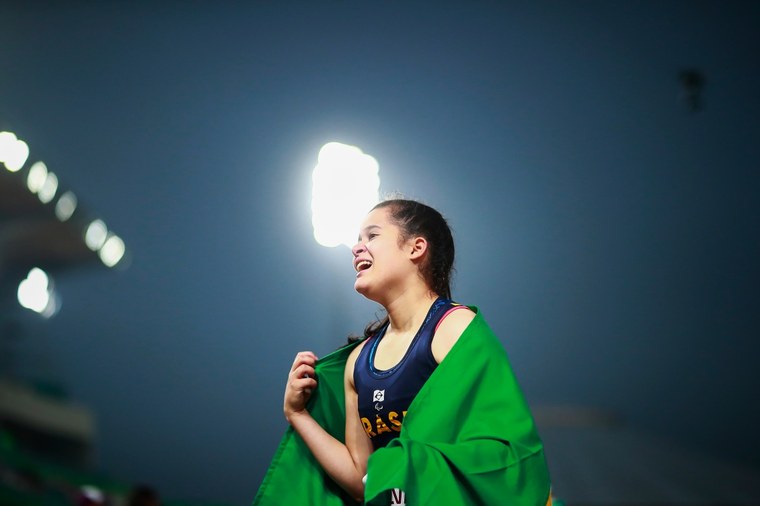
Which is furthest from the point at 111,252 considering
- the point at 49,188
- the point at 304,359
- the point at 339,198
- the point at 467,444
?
→ the point at 467,444

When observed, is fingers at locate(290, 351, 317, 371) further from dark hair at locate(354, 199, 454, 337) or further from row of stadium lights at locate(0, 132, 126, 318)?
row of stadium lights at locate(0, 132, 126, 318)

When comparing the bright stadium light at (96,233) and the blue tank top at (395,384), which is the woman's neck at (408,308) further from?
the bright stadium light at (96,233)

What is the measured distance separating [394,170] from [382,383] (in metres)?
6.01

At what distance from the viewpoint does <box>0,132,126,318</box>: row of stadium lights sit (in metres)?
8.32

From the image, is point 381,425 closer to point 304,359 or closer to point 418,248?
point 304,359

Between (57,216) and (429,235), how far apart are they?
32.4 ft

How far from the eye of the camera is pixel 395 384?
1.54 m

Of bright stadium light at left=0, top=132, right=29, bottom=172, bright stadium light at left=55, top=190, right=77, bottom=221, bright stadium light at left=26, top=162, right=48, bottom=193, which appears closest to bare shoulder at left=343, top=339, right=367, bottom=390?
bright stadium light at left=0, top=132, right=29, bottom=172

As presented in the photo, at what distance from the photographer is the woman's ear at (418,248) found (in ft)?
5.57

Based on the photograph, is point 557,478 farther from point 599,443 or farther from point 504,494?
point 504,494

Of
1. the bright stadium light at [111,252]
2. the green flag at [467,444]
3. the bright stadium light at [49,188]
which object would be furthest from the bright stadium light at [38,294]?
the green flag at [467,444]

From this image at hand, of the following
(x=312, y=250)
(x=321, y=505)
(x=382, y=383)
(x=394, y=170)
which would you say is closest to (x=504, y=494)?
(x=382, y=383)

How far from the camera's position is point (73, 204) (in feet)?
32.6

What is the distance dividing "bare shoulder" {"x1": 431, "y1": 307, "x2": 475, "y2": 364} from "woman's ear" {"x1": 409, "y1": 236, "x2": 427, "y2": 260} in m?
0.19
